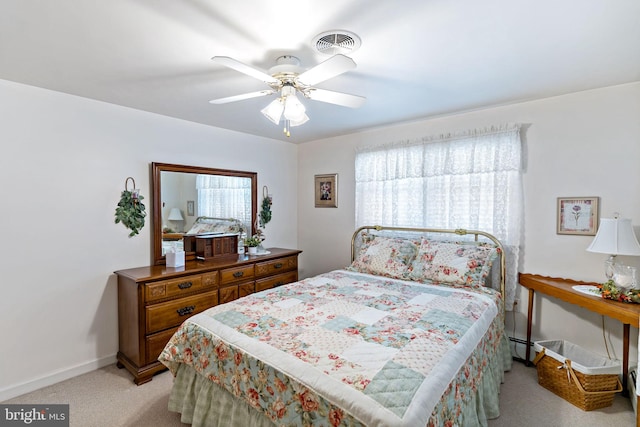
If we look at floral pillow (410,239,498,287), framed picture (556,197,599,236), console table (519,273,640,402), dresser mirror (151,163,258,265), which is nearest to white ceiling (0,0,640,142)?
dresser mirror (151,163,258,265)

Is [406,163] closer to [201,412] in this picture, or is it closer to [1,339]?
[201,412]

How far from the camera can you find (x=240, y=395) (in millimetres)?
1595

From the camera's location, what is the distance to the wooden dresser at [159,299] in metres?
2.52

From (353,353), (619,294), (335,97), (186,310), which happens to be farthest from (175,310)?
(619,294)

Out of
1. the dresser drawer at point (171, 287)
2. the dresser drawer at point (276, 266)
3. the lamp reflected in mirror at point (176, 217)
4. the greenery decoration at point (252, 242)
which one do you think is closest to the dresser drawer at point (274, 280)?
the dresser drawer at point (276, 266)

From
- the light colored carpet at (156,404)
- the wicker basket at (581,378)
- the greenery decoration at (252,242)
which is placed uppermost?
the greenery decoration at (252,242)

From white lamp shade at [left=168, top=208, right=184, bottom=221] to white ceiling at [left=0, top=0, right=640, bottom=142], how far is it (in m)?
1.11

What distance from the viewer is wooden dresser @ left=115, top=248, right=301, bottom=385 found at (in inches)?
99.0

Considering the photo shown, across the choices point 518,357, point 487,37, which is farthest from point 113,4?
point 518,357

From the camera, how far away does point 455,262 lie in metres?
2.81

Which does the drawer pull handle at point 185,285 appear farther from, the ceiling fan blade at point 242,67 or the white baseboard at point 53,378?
the ceiling fan blade at point 242,67

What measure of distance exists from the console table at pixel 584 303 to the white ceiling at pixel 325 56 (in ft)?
5.27

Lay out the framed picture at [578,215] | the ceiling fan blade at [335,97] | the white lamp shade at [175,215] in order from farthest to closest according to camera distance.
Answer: the white lamp shade at [175,215] → the framed picture at [578,215] → the ceiling fan blade at [335,97]

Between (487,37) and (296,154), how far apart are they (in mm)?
3242
